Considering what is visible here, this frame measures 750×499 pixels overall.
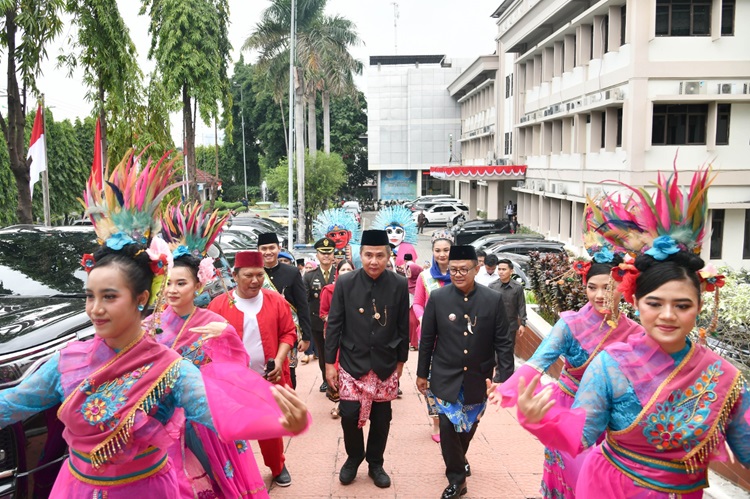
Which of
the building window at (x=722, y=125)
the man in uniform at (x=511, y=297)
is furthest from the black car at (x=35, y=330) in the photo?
the building window at (x=722, y=125)

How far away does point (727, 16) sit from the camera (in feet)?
63.9

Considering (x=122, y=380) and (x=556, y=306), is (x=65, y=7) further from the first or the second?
(x=122, y=380)

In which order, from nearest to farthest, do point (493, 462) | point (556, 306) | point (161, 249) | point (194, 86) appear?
point (161, 249) < point (493, 462) < point (556, 306) < point (194, 86)

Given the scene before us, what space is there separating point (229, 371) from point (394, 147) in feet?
194

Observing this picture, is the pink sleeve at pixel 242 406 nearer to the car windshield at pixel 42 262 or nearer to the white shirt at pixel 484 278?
the car windshield at pixel 42 262

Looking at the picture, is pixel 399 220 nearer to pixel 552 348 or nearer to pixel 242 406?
pixel 552 348

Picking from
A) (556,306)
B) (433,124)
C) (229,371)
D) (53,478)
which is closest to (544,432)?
(229,371)

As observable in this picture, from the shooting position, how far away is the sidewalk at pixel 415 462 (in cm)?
558

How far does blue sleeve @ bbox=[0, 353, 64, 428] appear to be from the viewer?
125 inches

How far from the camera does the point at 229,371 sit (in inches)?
124

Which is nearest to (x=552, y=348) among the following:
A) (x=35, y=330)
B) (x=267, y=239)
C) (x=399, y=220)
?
(x=35, y=330)

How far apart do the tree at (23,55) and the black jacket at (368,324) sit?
385 inches

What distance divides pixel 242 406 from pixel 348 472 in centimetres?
303

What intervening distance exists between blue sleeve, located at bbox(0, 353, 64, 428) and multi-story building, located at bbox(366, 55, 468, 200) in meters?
57.6
